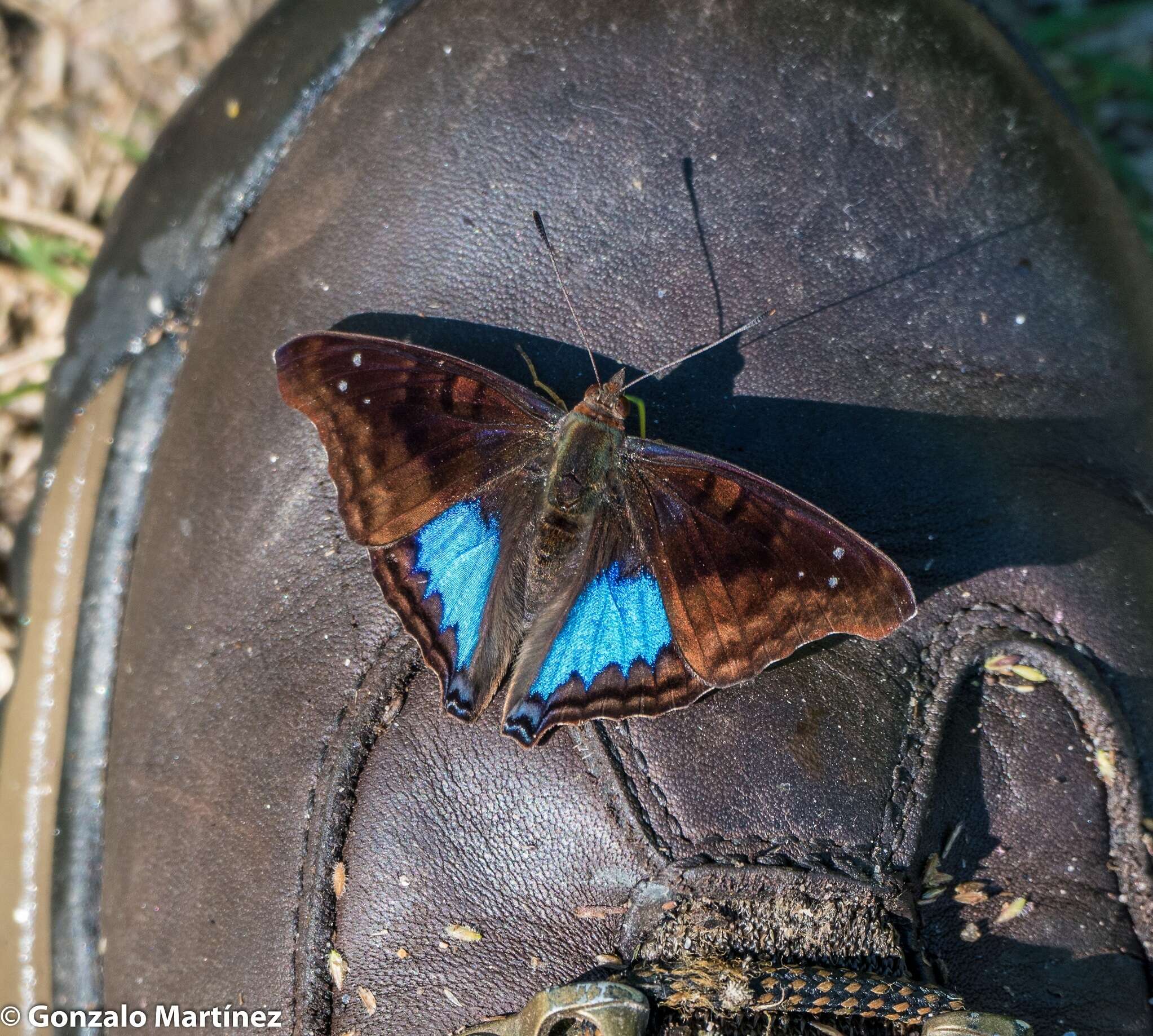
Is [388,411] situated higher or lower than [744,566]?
higher

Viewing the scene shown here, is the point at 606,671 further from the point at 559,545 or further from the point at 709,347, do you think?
the point at 709,347

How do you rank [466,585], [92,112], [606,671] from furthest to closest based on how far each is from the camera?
[92,112] < [466,585] < [606,671]

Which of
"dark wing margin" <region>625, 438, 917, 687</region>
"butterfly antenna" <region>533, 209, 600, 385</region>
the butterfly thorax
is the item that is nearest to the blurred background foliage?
"butterfly antenna" <region>533, 209, 600, 385</region>

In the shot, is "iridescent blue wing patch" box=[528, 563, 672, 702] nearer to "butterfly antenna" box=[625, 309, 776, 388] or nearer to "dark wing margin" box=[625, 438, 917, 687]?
"dark wing margin" box=[625, 438, 917, 687]

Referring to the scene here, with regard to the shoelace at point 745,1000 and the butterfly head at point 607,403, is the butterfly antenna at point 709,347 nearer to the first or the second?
the butterfly head at point 607,403

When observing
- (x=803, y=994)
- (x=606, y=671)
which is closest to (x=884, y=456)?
(x=606, y=671)

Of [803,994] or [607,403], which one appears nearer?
[803,994]
